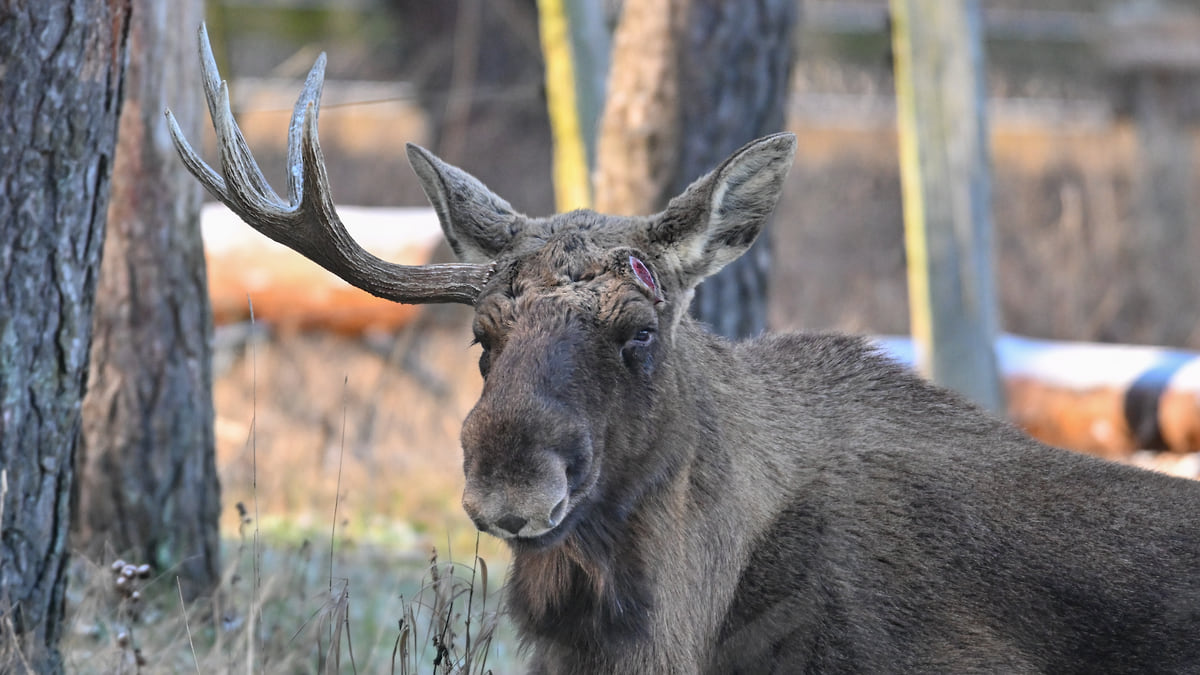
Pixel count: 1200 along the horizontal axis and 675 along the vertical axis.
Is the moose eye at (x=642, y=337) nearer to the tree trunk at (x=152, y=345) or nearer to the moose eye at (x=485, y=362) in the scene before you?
the moose eye at (x=485, y=362)

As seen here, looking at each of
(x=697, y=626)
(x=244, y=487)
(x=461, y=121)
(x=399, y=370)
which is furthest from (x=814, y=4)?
(x=697, y=626)

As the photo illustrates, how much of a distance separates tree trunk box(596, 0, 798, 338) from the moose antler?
2947mm

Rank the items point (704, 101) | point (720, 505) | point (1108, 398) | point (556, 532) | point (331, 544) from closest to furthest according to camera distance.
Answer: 1. point (556, 532)
2. point (720, 505)
3. point (331, 544)
4. point (704, 101)
5. point (1108, 398)

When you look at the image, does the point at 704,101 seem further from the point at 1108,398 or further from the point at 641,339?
the point at 1108,398

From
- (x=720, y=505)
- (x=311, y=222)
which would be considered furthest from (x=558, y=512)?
(x=311, y=222)

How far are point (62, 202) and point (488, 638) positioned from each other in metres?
1.96

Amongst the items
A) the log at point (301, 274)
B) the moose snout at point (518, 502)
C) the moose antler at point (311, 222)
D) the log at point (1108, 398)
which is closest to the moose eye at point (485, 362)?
the moose antler at point (311, 222)

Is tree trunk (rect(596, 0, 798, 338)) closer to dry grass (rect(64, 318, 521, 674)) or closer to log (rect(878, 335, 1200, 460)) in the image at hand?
dry grass (rect(64, 318, 521, 674))

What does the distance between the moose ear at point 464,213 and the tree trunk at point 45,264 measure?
1.10 meters

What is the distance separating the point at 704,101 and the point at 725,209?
3.00 meters

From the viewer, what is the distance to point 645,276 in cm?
413

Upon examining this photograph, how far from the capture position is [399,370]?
38.8 feet

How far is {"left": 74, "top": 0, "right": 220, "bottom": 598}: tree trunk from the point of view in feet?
19.9

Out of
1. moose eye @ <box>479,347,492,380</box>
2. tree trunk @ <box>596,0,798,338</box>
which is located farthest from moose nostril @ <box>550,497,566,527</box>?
tree trunk @ <box>596,0,798,338</box>
